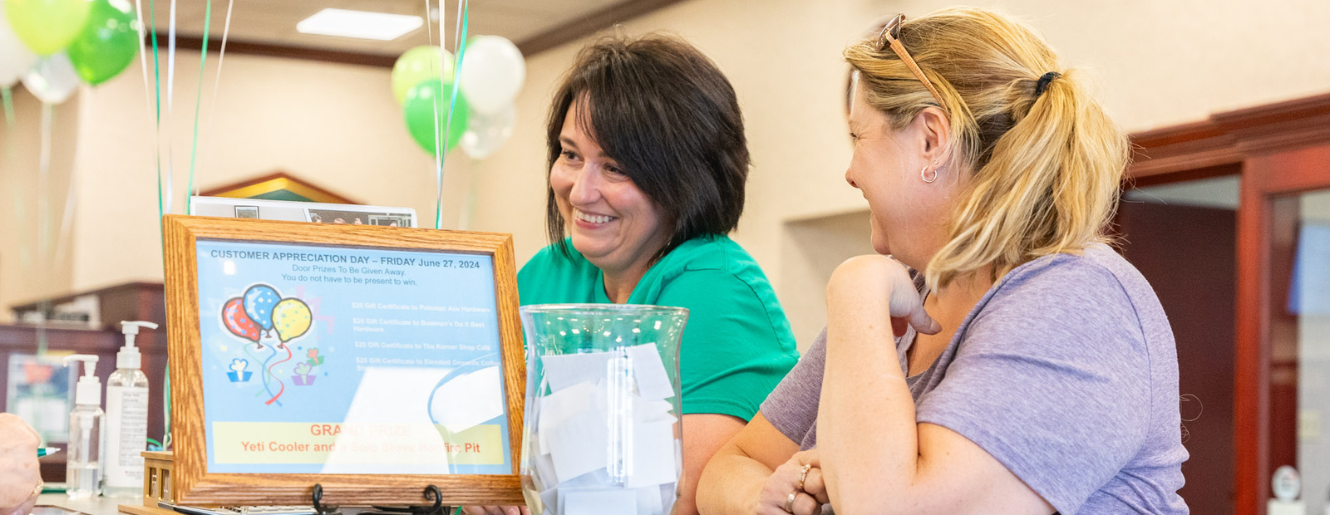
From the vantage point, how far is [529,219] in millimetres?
6648

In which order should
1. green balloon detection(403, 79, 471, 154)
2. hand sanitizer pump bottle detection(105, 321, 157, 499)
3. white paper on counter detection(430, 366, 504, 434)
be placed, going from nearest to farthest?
white paper on counter detection(430, 366, 504, 434) < hand sanitizer pump bottle detection(105, 321, 157, 499) < green balloon detection(403, 79, 471, 154)

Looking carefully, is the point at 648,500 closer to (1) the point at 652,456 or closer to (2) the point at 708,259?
(1) the point at 652,456

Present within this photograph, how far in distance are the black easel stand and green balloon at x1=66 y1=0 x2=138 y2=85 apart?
309 centimetres

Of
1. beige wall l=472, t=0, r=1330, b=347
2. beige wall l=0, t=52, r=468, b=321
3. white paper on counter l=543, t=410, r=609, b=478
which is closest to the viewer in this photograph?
white paper on counter l=543, t=410, r=609, b=478

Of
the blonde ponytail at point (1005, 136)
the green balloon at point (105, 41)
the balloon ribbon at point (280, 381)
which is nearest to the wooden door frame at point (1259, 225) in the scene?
the blonde ponytail at point (1005, 136)

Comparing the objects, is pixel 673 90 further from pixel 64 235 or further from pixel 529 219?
pixel 64 235

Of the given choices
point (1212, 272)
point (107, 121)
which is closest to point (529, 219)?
point (107, 121)

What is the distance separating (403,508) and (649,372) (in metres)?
0.28

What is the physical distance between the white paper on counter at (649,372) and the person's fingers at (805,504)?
0.69 feet

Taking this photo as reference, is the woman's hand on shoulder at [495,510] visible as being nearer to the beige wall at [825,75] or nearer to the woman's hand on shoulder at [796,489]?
the woman's hand on shoulder at [796,489]

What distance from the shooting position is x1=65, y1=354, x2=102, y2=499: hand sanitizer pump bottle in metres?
1.74

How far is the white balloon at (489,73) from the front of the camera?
4.86 m

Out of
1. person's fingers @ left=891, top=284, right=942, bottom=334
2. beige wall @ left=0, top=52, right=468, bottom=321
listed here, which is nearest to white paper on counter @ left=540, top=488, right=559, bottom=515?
person's fingers @ left=891, top=284, right=942, bottom=334

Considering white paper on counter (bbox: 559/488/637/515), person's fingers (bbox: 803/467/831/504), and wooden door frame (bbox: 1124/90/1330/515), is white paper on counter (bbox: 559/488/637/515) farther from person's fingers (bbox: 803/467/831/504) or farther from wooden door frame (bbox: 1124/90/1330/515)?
wooden door frame (bbox: 1124/90/1330/515)
